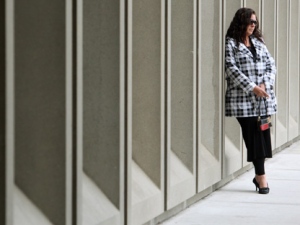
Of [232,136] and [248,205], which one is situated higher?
[232,136]

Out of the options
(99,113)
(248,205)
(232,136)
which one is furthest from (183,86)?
(99,113)

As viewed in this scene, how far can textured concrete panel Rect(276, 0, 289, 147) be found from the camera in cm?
1694

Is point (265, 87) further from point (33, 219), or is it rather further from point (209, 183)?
point (33, 219)

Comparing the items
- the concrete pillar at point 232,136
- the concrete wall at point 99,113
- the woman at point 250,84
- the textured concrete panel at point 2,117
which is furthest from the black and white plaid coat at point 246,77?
the textured concrete panel at point 2,117

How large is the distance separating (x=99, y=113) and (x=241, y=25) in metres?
3.82

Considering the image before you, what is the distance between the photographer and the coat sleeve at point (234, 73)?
10.9 m

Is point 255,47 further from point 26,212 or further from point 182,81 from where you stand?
point 26,212

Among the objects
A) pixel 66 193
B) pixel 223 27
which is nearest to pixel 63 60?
pixel 66 193

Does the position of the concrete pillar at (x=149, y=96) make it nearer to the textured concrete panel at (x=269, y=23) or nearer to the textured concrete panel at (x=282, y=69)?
the textured concrete panel at (x=269, y=23)

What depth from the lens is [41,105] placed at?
22.1 feet

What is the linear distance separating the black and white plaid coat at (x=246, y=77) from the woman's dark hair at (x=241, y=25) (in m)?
0.07

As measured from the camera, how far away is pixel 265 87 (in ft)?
36.2

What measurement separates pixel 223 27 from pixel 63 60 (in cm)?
536

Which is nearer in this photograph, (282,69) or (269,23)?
(269,23)
